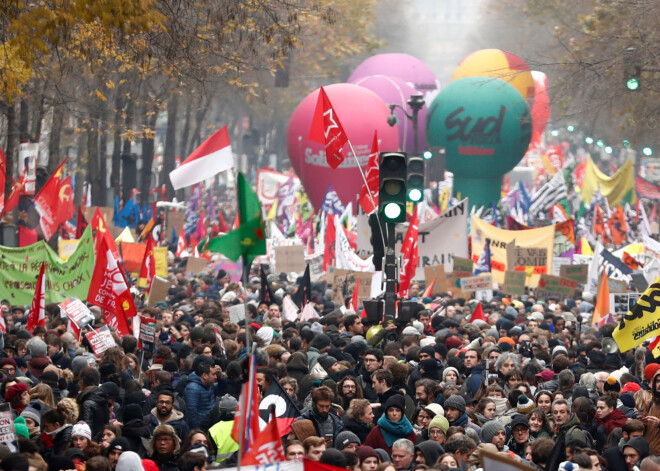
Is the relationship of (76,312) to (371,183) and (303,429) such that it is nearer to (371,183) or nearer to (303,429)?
(303,429)

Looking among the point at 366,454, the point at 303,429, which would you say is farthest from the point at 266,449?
the point at 303,429

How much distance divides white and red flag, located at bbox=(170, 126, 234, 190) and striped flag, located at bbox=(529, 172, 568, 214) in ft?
74.4

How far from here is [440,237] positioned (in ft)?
71.1

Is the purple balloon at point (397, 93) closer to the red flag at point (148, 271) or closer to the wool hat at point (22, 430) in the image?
the red flag at point (148, 271)

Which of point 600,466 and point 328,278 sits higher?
point 328,278

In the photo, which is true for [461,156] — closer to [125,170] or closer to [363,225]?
[125,170]

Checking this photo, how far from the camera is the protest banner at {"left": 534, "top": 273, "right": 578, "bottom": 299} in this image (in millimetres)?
20766

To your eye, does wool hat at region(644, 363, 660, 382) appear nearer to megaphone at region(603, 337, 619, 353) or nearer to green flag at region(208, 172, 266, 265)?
megaphone at region(603, 337, 619, 353)

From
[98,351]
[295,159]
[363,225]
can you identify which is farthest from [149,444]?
[295,159]

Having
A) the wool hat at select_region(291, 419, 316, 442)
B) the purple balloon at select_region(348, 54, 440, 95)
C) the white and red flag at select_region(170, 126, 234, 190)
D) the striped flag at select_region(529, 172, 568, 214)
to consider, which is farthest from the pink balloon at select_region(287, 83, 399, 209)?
the wool hat at select_region(291, 419, 316, 442)

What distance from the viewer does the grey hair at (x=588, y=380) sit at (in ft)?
38.9

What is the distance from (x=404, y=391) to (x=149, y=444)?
2.92 metres

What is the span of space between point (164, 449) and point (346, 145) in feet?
91.2

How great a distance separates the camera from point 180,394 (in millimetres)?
11836
